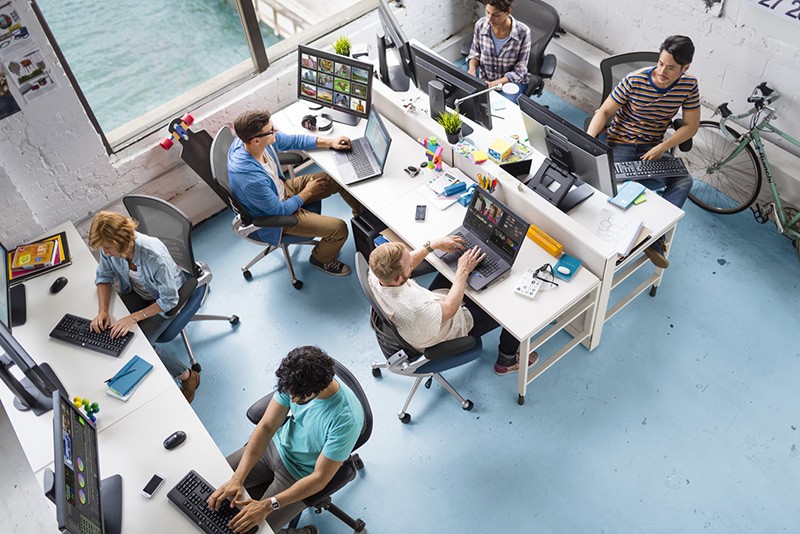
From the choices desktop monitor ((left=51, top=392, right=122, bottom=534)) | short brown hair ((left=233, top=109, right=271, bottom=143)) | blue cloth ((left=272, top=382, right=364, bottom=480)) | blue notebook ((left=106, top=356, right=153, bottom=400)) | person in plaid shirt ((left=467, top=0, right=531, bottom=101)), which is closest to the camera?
desktop monitor ((left=51, top=392, right=122, bottom=534))

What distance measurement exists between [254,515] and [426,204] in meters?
2.08

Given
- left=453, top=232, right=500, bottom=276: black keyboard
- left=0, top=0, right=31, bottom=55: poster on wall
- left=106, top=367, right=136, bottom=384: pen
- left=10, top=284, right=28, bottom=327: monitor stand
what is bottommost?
left=106, top=367, right=136, bottom=384: pen

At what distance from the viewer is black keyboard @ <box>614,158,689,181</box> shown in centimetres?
412

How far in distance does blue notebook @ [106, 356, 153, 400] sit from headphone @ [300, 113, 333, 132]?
6.79 ft

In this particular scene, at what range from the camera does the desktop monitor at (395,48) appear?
429 centimetres

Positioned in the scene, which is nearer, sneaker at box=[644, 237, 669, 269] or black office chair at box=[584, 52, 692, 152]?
sneaker at box=[644, 237, 669, 269]

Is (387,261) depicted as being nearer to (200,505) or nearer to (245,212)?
(200,505)

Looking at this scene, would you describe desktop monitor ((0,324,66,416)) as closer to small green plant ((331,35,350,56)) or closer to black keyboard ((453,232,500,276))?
black keyboard ((453,232,500,276))

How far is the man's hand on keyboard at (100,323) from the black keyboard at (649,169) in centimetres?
321

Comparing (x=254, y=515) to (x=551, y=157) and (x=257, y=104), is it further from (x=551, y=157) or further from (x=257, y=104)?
(x=257, y=104)

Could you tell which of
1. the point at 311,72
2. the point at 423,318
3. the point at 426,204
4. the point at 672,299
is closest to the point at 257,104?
the point at 311,72

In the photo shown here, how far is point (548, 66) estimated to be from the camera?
494 cm

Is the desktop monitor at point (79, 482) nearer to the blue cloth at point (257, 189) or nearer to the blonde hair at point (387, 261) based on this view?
the blonde hair at point (387, 261)

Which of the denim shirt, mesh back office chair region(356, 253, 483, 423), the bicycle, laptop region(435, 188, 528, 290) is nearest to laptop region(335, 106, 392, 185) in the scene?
laptop region(435, 188, 528, 290)
